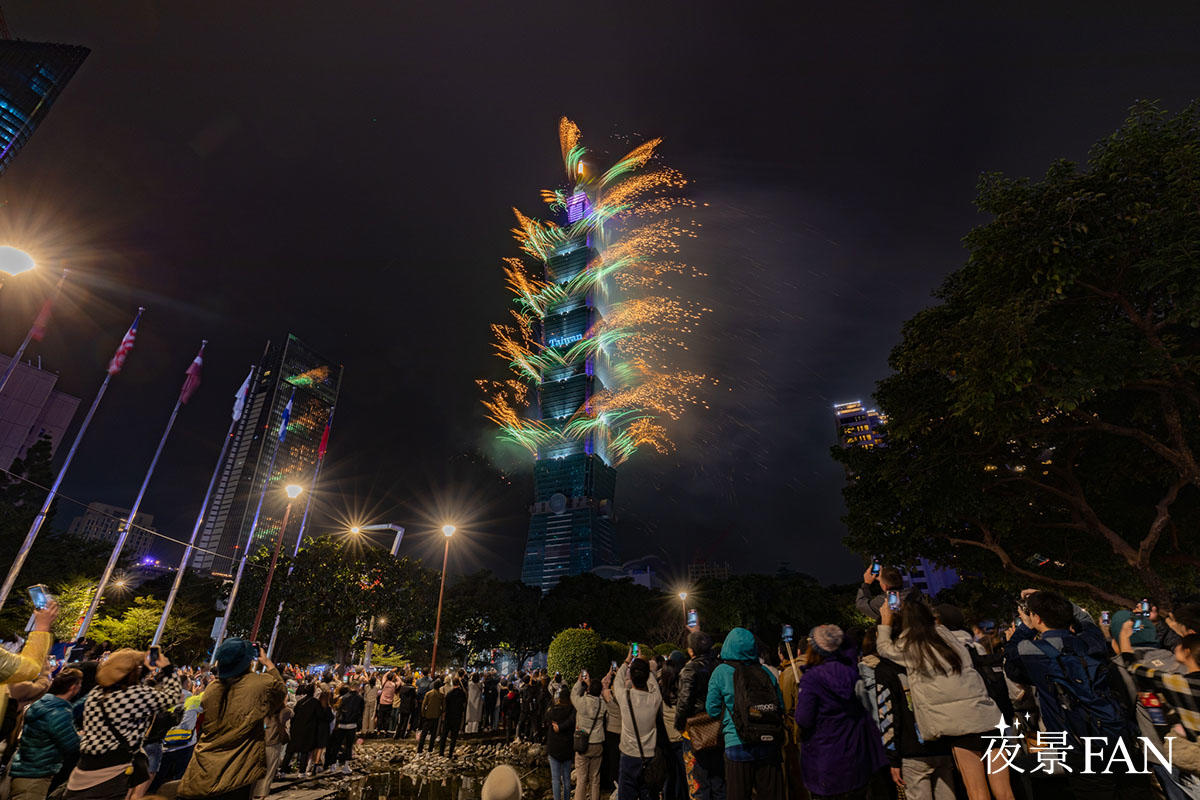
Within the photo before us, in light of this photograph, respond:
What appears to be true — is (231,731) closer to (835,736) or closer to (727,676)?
(727,676)

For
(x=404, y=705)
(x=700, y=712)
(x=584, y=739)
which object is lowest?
(x=404, y=705)

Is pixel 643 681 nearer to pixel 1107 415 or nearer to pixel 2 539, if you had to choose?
pixel 1107 415

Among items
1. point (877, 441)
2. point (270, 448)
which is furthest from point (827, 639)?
point (270, 448)

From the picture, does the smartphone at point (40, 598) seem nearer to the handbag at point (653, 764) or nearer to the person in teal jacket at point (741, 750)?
the handbag at point (653, 764)

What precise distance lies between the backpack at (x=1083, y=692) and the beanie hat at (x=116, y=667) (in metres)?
7.92

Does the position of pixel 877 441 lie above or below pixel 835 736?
above

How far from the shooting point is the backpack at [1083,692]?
4211 millimetres

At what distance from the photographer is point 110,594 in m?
40.7

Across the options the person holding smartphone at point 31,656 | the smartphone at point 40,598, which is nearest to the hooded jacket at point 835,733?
the person holding smartphone at point 31,656

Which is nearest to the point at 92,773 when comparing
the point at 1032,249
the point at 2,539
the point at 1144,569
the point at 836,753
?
the point at 836,753

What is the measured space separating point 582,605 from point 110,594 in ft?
131

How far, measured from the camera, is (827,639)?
4.30 m

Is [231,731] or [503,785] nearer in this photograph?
[503,785]

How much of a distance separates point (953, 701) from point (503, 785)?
3.37 metres
